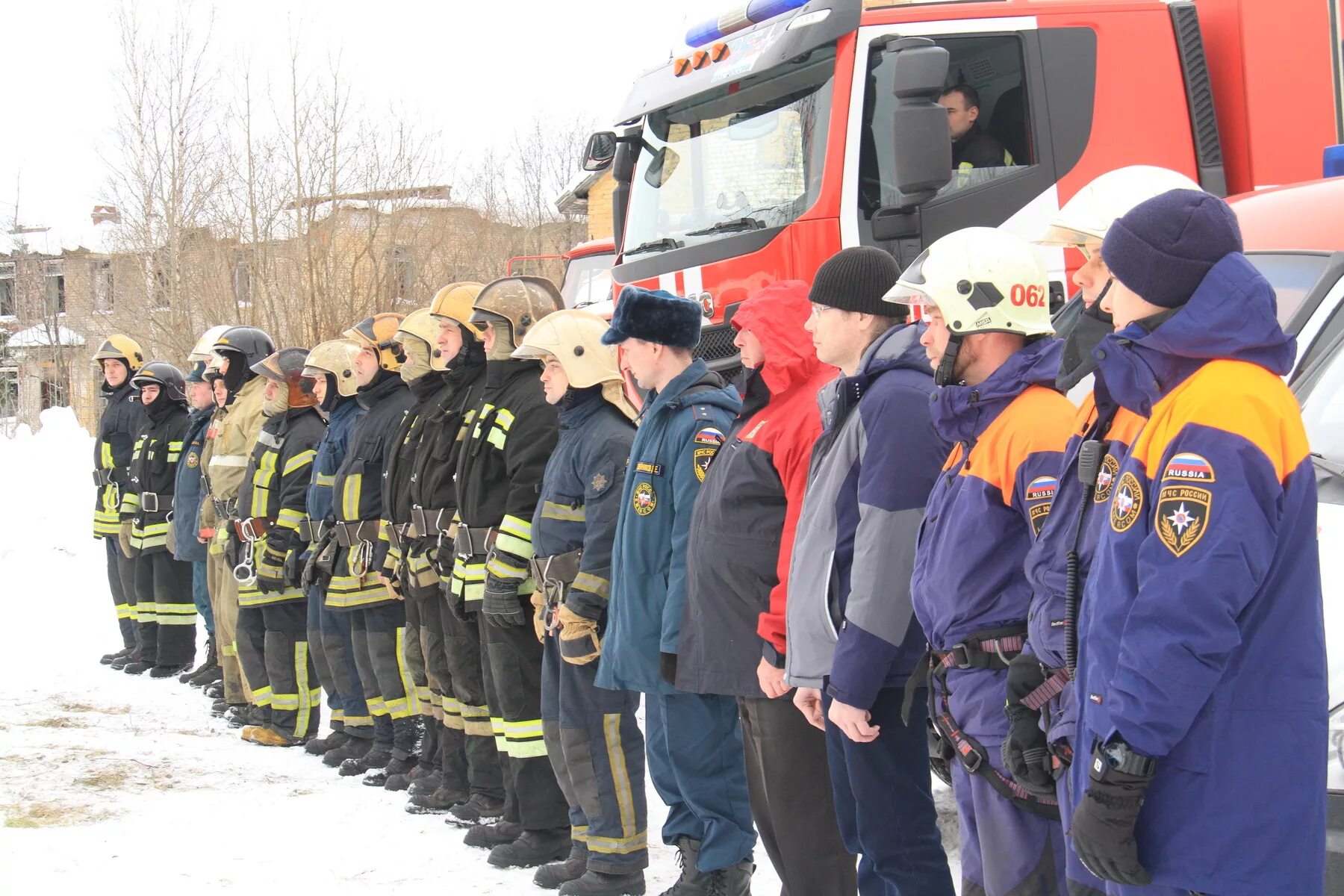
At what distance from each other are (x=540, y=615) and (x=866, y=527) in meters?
2.23

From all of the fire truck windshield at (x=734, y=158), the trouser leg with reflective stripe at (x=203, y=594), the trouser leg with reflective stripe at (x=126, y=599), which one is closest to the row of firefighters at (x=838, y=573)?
the trouser leg with reflective stripe at (x=203, y=594)

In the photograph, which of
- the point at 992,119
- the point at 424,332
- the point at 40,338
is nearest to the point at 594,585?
the point at 424,332

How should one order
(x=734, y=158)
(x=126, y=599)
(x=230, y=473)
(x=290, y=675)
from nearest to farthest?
(x=734, y=158), (x=290, y=675), (x=230, y=473), (x=126, y=599)

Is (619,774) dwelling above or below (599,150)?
below

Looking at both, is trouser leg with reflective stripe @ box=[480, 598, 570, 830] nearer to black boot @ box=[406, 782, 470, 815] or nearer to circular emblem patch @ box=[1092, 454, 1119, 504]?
black boot @ box=[406, 782, 470, 815]

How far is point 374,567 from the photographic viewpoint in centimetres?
730

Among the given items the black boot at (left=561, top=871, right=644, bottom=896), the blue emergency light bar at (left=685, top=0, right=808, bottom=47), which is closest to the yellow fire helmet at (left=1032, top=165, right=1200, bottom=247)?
the black boot at (left=561, top=871, right=644, bottom=896)

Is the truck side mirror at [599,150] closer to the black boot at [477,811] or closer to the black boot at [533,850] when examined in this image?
the black boot at [477,811]

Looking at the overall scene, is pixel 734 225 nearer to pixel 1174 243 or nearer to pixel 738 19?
pixel 738 19

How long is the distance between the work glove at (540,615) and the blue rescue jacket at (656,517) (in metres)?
0.51

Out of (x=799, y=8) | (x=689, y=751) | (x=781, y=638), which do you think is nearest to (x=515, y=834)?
(x=689, y=751)

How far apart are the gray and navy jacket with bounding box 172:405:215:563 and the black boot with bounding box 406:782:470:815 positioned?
3844 mm

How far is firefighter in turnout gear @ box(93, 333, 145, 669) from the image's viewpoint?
11.5m

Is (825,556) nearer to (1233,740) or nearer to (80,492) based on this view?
(1233,740)
